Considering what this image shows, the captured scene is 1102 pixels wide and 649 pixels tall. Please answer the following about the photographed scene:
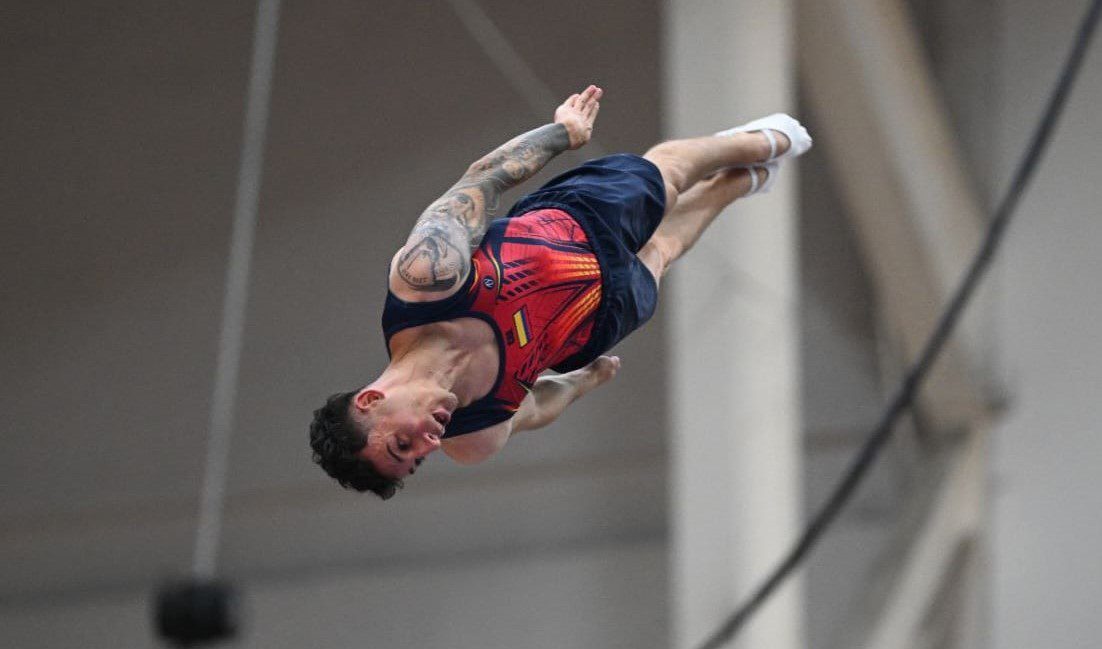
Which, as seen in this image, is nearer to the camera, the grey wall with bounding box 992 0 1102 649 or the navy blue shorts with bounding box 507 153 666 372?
the navy blue shorts with bounding box 507 153 666 372

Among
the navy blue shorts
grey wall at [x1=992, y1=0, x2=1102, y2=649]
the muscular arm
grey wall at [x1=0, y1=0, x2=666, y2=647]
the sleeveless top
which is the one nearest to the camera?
the sleeveless top

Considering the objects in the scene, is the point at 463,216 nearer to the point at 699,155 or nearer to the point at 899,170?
the point at 699,155

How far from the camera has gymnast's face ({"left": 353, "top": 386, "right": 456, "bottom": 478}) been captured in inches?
98.4

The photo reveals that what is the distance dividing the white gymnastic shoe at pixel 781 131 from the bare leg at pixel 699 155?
0.01 m

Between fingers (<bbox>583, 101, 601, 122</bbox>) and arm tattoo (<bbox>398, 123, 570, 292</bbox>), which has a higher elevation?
fingers (<bbox>583, 101, 601, 122</bbox>)

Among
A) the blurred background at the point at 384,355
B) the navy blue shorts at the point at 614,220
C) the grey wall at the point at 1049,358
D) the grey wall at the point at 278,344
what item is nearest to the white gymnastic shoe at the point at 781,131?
the navy blue shorts at the point at 614,220

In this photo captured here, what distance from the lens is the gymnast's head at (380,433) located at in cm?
250

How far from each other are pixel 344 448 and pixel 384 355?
216 inches

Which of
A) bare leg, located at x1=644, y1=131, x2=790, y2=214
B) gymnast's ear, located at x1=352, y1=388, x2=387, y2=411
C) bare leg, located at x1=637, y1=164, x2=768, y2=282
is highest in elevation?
bare leg, located at x1=644, y1=131, x2=790, y2=214

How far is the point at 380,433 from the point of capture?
2.50m

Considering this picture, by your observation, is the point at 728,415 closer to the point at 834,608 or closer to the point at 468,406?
the point at 468,406

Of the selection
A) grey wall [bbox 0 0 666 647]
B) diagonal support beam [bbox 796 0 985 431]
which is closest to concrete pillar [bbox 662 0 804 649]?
diagonal support beam [bbox 796 0 985 431]

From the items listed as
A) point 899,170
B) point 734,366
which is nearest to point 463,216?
point 734,366

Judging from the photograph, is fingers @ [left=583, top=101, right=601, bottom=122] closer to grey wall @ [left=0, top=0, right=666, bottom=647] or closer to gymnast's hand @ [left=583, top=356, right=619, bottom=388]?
gymnast's hand @ [left=583, top=356, right=619, bottom=388]
